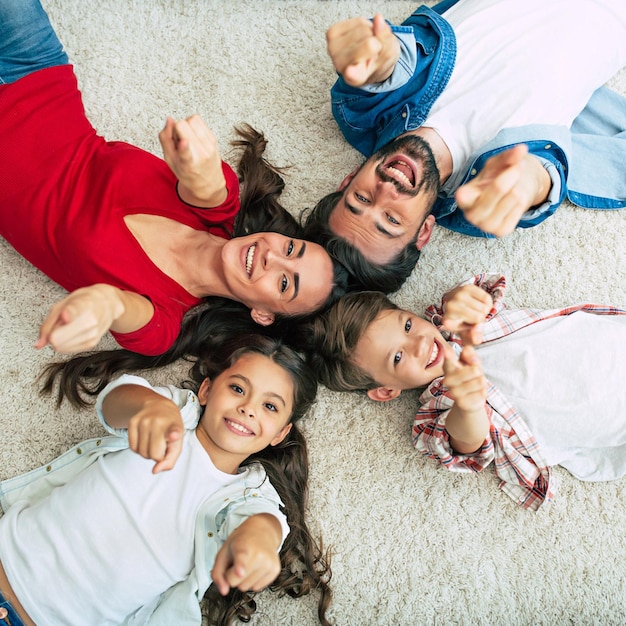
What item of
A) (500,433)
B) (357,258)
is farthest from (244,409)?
(500,433)

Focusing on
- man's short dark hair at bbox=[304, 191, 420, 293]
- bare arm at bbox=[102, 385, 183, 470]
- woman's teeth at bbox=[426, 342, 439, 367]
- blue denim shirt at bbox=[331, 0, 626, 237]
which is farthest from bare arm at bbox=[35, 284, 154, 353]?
blue denim shirt at bbox=[331, 0, 626, 237]

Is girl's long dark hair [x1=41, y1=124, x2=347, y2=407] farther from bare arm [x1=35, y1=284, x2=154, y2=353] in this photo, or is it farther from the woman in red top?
bare arm [x1=35, y1=284, x2=154, y2=353]

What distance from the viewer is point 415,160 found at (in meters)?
1.09

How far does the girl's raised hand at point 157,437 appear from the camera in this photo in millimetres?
764

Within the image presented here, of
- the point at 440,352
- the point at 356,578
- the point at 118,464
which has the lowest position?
the point at 356,578

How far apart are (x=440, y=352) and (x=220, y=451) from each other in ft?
1.53

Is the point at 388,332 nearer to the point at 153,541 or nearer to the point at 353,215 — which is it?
the point at 353,215

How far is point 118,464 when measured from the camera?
1.02 metres

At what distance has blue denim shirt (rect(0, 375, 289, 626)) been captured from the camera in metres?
0.99

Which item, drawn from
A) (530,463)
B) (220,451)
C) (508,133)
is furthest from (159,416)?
(508,133)

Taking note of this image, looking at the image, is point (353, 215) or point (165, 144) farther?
point (353, 215)

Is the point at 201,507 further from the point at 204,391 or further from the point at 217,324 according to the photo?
the point at 217,324

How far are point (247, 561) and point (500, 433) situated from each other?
0.59m

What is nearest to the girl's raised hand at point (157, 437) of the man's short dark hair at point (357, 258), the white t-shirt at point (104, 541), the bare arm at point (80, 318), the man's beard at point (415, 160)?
the bare arm at point (80, 318)
